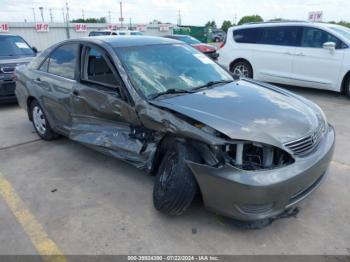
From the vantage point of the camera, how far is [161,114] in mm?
2801

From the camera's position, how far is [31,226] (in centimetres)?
283

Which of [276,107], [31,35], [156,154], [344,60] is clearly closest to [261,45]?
[344,60]

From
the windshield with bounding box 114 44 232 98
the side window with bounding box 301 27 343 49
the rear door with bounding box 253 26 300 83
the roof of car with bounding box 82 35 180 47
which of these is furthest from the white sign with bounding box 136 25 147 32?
the windshield with bounding box 114 44 232 98

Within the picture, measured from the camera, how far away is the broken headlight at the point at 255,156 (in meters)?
2.42

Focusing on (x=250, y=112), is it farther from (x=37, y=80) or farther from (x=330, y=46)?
(x=330, y=46)

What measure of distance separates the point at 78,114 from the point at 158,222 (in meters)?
1.78

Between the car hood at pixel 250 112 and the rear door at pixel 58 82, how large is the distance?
1.59m

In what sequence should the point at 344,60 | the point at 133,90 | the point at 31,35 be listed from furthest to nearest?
1. the point at 31,35
2. the point at 344,60
3. the point at 133,90

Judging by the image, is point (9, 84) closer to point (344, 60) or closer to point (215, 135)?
point (215, 135)

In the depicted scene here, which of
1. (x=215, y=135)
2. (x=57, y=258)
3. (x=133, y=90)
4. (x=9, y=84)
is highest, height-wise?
(x=133, y=90)

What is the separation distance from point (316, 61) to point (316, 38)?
1.79 feet

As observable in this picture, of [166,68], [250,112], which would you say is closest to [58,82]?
[166,68]

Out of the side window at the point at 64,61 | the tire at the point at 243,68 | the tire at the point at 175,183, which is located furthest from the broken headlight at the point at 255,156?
the tire at the point at 243,68

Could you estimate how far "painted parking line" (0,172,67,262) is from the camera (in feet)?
8.15
